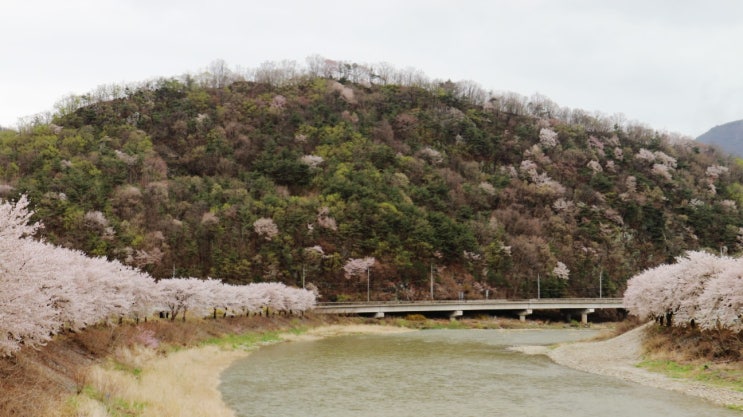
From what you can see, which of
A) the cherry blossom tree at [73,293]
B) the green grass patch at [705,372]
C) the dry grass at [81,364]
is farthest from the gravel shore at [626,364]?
the cherry blossom tree at [73,293]

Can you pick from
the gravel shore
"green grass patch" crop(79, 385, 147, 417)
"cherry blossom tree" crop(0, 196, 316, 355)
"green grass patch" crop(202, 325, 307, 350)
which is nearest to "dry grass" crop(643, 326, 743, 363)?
the gravel shore

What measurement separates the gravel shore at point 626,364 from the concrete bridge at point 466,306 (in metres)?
45.8

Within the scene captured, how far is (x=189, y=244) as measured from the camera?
110312 millimetres

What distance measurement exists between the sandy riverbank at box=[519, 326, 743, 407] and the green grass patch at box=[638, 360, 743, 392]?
2.05ft

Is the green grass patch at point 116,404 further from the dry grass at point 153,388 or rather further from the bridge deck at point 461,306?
the bridge deck at point 461,306

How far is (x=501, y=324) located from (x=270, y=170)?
69.7m

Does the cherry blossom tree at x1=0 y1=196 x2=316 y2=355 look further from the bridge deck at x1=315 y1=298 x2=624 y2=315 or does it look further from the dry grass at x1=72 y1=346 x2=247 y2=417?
the bridge deck at x1=315 y1=298 x2=624 y2=315

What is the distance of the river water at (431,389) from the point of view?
25688 millimetres

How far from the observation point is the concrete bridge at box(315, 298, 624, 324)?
3789 inches

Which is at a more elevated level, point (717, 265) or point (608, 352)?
point (717, 265)

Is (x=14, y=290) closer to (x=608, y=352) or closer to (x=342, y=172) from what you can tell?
(x=608, y=352)

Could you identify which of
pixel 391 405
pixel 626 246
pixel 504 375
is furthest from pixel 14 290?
pixel 626 246

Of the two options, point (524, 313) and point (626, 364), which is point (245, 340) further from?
point (524, 313)

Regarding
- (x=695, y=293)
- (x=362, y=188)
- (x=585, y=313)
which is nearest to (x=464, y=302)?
(x=585, y=313)
